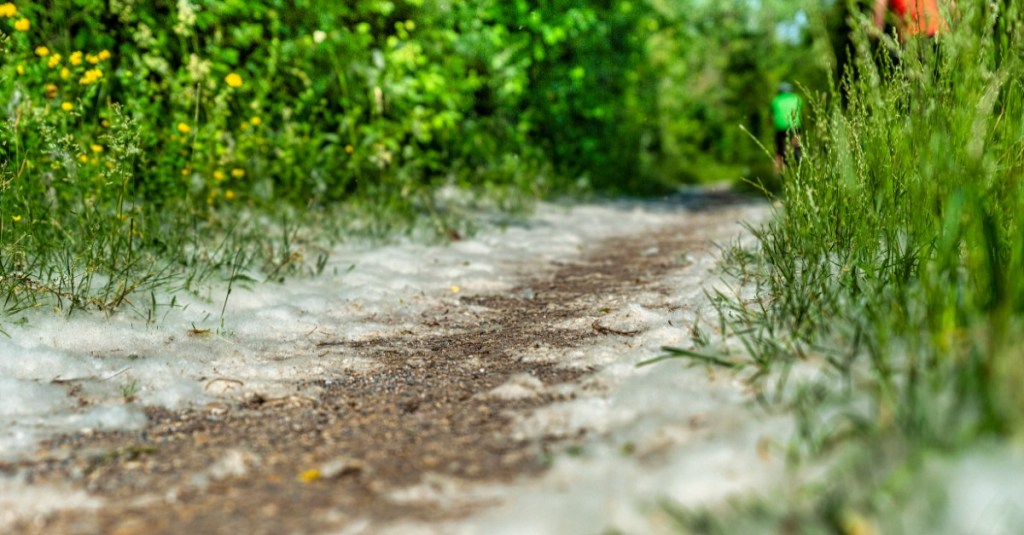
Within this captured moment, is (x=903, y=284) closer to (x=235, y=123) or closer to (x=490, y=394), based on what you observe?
(x=490, y=394)

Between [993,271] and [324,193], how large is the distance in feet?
13.4

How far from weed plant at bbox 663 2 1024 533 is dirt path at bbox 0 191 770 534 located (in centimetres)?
53

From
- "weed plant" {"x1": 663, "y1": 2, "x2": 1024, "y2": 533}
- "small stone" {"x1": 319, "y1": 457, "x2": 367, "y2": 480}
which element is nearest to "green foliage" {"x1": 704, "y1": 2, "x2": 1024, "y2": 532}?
"weed plant" {"x1": 663, "y1": 2, "x2": 1024, "y2": 533}

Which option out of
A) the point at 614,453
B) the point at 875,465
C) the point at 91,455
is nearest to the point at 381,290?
the point at 91,455

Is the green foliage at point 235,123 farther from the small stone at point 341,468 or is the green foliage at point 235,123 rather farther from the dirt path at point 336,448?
the small stone at point 341,468

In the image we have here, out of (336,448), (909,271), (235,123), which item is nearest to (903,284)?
(909,271)

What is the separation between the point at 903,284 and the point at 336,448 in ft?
4.55

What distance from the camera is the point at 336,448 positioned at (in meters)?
1.81

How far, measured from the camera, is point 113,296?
8.89ft

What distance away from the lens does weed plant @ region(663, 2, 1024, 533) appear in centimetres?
121

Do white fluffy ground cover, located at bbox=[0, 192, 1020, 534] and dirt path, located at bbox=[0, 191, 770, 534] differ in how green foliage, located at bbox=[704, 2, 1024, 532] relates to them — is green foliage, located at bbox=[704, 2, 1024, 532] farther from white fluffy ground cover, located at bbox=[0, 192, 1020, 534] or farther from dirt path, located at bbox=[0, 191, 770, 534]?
dirt path, located at bbox=[0, 191, 770, 534]

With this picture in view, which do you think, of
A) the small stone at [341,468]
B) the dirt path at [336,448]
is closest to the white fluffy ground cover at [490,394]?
the dirt path at [336,448]

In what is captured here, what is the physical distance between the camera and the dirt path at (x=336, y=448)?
1493 mm

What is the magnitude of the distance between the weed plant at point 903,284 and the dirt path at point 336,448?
53 cm
